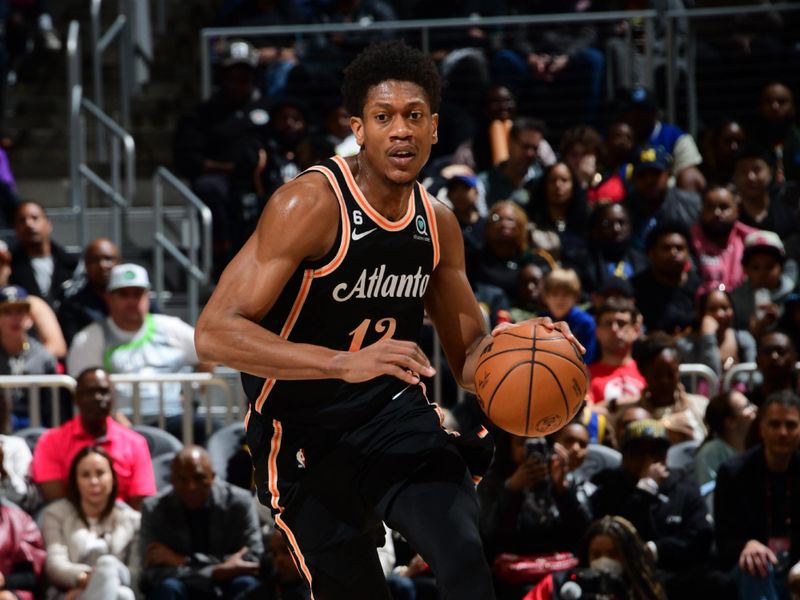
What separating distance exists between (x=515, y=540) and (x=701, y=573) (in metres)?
0.99

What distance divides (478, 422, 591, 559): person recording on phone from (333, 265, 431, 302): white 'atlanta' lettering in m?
3.51

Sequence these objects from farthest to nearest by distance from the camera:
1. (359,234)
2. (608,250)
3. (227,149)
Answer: (227,149)
(608,250)
(359,234)

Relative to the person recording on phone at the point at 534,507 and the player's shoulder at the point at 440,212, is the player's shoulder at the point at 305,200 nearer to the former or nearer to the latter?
the player's shoulder at the point at 440,212

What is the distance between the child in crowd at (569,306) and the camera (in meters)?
10.1

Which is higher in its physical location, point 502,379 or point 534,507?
point 502,379

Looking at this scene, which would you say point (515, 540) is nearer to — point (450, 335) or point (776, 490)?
point (776, 490)

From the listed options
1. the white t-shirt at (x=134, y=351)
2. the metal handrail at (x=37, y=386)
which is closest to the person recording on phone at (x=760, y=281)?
the white t-shirt at (x=134, y=351)

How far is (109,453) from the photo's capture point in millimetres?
9070

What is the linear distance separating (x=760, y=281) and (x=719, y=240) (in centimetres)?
56

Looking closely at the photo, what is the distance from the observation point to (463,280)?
18.1 feet

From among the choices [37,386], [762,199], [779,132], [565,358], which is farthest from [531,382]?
[779,132]

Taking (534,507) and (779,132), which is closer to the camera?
(534,507)

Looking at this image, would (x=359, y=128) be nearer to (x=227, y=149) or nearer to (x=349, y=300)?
(x=349, y=300)

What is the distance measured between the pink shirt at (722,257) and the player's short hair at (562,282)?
1462 millimetres
